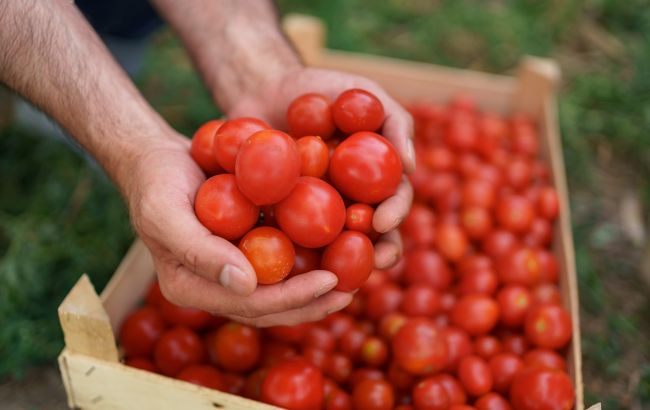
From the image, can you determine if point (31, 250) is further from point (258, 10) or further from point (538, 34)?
point (538, 34)

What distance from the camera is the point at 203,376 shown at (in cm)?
192

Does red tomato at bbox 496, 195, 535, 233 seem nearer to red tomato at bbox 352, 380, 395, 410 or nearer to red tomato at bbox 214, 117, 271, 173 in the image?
red tomato at bbox 352, 380, 395, 410

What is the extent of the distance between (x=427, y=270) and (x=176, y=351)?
92 cm

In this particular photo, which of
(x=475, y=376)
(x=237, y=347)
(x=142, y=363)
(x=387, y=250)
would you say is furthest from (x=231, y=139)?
(x=475, y=376)

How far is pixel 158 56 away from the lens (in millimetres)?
3926

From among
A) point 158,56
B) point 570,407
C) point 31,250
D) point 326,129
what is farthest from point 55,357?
point 158,56

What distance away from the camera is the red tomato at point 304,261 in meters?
1.71

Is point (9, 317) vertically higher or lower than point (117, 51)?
lower

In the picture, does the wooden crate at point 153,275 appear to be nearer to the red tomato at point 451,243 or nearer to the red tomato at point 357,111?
the red tomato at point 451,243

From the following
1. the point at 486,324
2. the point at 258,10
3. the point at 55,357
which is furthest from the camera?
the point at 258,10

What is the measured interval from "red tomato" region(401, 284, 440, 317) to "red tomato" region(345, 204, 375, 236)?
56 centimetres

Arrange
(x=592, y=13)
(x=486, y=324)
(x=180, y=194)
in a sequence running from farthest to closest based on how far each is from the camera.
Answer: (x=592, y=13), (x=486, y=324), (x=180, y=194)

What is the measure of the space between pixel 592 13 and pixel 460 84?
71.0 inches

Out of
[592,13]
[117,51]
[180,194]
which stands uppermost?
[180,194]
